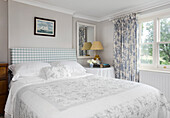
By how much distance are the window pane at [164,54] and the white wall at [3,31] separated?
3764 millimetres

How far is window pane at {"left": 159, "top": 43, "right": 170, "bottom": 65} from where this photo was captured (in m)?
2.96

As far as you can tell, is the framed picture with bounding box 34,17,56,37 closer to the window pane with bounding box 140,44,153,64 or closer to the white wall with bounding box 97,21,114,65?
the white wall with bounding box 97,21,114,65

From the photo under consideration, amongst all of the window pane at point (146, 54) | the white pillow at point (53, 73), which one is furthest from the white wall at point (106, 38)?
the white pillow at point (53, 73)

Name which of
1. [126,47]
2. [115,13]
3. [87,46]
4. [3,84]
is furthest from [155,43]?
[3,84]

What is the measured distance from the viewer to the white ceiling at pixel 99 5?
2.96 metres

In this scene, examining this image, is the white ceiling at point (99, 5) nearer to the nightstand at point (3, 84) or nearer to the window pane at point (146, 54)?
the window pane at point (146, 54)

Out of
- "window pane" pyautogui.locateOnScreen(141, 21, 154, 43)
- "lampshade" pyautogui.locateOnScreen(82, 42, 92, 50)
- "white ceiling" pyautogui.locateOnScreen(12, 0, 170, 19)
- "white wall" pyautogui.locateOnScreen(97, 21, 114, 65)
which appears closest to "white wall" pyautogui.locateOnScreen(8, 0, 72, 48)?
"white ceiling" pyautogui.locateOnScreen(12, 0, 170, 19)

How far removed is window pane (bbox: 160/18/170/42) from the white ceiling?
47cm

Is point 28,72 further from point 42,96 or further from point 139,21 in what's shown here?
point 139,21

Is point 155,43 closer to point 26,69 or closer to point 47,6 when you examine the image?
point 47,6

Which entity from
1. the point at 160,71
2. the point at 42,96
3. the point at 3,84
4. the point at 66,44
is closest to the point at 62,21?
the point at 66,44

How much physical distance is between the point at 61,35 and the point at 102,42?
159 centimetres

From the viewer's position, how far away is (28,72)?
92.3 inches

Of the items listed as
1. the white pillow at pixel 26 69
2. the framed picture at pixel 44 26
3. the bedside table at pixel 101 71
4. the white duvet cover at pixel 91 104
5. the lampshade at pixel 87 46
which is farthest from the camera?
the lampshade at pixel 87 46
